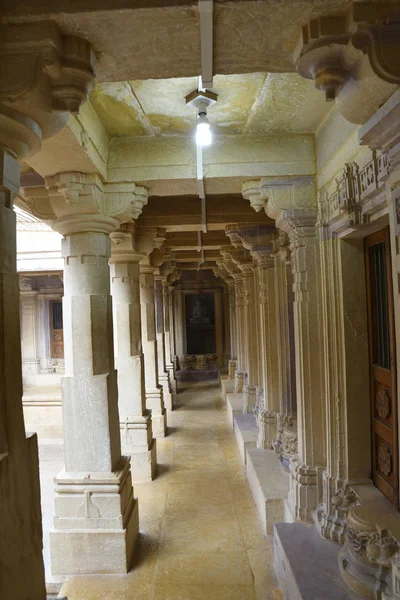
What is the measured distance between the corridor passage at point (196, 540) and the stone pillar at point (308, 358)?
2.48ft

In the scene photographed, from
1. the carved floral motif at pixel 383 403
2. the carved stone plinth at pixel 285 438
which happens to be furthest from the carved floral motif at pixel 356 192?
the carved stone plinth at pixel 285 438

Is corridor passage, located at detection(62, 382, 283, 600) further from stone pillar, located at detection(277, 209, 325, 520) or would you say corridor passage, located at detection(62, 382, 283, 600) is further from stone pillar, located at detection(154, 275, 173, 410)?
stone pillar, located at detection(154, 275, 173, 410)

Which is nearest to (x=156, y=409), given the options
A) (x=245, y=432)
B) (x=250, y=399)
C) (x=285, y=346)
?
(x=250, y=399)

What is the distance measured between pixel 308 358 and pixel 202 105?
8.21ft

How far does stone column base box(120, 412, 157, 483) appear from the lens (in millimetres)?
6492

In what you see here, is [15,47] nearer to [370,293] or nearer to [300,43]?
[300,43]

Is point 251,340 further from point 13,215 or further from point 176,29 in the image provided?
point 176,29

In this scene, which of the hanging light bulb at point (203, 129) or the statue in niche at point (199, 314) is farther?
the statue in niche at point (199, 314)

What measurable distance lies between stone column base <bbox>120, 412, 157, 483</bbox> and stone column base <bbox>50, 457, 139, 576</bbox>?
2.23 meters

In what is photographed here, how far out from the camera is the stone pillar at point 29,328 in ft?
53.7

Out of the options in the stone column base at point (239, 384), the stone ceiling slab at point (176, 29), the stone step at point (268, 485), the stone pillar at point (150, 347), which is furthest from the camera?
the stone column base at point (239, 384)

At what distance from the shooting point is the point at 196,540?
15.5ft

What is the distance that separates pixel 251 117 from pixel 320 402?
108 inches

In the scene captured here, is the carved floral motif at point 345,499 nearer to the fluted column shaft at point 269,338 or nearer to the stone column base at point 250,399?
the fluted column shaft at point 269,338
